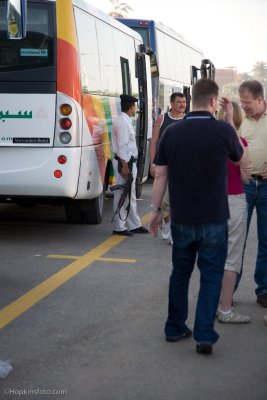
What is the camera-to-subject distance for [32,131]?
30.2 feet

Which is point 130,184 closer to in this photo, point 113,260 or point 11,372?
point 113,260

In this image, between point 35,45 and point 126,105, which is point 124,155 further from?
point 35,45

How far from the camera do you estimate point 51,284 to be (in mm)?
7336

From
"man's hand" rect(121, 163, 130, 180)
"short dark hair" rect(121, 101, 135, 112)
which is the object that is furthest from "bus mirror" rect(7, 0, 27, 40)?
"man's hand" rect(121, 163, 130, 180)

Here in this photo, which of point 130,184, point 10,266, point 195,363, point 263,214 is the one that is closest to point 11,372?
point 195,363

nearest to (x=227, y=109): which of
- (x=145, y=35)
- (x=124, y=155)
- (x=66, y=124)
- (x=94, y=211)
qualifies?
(x=66, y=124)

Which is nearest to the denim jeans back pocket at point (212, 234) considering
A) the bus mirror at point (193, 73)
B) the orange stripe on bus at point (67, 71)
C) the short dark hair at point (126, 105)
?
the orange stripe on bus at point (67, 71)

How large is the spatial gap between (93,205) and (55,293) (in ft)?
12.7

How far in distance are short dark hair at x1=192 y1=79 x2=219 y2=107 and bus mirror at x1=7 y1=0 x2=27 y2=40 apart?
2.86m

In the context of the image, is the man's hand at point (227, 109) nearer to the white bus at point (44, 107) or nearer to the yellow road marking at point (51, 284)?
the yellow road marking at point (51, 284)

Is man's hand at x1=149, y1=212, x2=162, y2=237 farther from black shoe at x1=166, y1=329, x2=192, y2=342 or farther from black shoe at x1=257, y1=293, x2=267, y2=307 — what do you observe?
black shoe at x1=257, y1=293, x2=267, y2=307

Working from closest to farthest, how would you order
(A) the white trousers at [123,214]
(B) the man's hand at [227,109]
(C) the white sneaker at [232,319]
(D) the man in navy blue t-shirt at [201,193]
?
(D) the man in navy blue t-shirt at [201,193], (B) the man's hand at [227,109], (C) the white sneaker at [232,319], (A) the white trousers at [123,214]

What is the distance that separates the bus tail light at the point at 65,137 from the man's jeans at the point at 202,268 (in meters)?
3.98

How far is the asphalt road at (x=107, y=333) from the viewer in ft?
15.4
